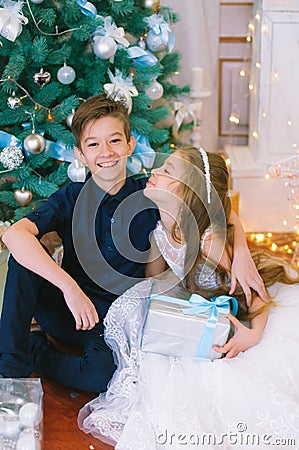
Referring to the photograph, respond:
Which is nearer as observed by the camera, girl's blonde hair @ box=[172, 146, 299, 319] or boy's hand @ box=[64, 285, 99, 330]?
boy's hand @ box=[64, 285, 99, 330]

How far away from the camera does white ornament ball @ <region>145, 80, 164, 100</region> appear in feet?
7.49

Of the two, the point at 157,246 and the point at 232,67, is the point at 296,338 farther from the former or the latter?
the point at 232,67

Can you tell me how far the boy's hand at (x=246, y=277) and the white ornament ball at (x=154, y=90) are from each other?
2.61 ft

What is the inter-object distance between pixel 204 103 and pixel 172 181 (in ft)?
4.54

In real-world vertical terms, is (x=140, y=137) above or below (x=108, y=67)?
below

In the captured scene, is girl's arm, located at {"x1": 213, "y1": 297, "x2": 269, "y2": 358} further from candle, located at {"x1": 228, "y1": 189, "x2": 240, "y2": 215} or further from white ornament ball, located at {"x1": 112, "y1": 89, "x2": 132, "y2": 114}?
candle, located at {"x1": 228, "y1": 189, "x2": 240, "y2": 215}

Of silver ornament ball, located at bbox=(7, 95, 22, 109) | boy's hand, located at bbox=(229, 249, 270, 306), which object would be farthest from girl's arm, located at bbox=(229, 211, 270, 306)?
silver ornament ball, located at bbox=(7, 95, 22, 109)

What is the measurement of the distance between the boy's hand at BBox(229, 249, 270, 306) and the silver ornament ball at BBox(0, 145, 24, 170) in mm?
783

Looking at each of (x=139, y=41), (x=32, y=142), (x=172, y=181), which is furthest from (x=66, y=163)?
(x=172, y=181)

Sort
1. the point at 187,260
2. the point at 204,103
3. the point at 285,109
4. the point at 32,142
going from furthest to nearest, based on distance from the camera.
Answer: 1. the point at 204,103
2. the point at 285,109
3. the point at 32,142
4. the point at 187,260

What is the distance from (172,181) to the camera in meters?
1.68

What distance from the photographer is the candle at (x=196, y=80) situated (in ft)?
9.07

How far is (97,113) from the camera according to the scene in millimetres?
1778

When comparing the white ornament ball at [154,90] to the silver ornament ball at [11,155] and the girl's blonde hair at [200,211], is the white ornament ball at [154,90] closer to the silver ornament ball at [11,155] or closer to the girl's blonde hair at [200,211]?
the silver ornament ball at [11,155]
